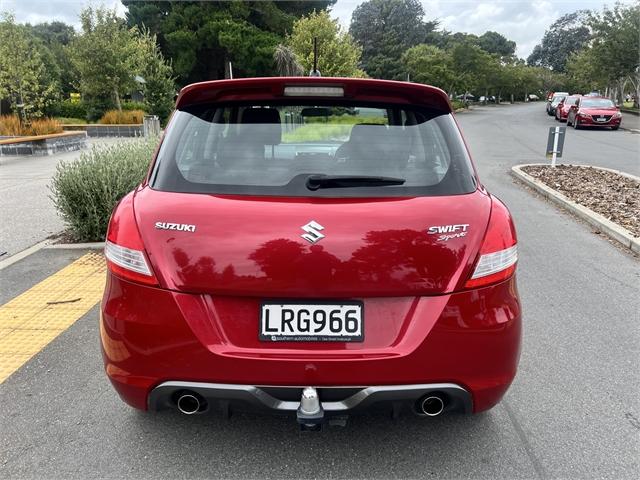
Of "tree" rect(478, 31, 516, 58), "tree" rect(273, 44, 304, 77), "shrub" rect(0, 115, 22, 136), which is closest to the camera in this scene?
"shrub" rect(0, 115, 22, 136)

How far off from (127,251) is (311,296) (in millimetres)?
801

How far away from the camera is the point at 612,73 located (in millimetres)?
34531

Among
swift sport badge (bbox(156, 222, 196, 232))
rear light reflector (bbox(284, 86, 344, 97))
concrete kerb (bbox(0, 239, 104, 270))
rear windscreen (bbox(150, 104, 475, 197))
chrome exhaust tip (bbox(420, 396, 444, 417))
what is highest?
rear light reflector (bbox(284, 86, 344, 97))

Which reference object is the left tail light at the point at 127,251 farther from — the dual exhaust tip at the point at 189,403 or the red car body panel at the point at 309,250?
the dual exhaust tip at the point at 189,403

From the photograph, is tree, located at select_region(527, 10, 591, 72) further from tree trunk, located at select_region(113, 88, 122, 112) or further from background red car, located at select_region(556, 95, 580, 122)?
tree trunk, located at select_region(113, 88, 122, 112)

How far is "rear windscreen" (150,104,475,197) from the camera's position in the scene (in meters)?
2.37

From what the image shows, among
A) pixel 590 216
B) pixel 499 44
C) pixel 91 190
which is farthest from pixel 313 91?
pixel 499 44

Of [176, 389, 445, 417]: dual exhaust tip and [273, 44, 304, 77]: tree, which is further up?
[273, 44, 304, 77]: tree

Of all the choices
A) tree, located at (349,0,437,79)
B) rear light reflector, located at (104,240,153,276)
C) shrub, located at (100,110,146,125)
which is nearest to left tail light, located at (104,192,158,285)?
rear light reflector, located at (104,240,153,276)

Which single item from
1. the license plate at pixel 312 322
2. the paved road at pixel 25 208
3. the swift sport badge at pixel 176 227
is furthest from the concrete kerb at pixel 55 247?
the license plate at pixel 312 322

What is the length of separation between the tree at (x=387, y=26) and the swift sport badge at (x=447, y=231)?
83926mm

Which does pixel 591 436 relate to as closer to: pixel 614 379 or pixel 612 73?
pixel 614 379

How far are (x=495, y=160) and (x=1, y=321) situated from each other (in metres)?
13.0

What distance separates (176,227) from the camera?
7.22ft
